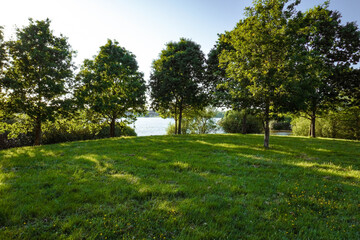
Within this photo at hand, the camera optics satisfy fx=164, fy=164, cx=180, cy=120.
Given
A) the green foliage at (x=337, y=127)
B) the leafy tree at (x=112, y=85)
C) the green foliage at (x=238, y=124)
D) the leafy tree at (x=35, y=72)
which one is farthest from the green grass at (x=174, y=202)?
the green foliage at (x=238, y=124)

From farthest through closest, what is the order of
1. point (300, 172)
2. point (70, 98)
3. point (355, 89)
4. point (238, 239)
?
point (355, 89) < point (70, 98) < point (300, 172) < point (238, 239)

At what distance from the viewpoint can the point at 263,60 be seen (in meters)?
13.1

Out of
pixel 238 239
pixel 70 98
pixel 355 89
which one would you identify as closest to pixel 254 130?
pixel 355 89

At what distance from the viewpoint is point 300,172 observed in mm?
8312

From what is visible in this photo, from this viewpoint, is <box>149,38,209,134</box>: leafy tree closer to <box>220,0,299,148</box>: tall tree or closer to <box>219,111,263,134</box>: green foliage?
<box>220,0,299,148</box>: tall tree

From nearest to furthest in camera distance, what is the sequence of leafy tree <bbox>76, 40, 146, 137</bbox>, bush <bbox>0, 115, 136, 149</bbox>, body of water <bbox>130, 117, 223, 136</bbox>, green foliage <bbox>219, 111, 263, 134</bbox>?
1. bush <bbox>0, 115, 136, 149</bbox>
2. leafy tree <bbox>76, 40, 146, 137</bbox>
3. green foliage <bbox>219, 111, 263, 134</bbox>
4. body of water <bbox>130, 117, 223, 136</bbox>

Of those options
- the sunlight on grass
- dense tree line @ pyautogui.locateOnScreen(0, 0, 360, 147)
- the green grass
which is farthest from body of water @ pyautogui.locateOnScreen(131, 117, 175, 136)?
the green grass

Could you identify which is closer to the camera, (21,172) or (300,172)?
(21,172)

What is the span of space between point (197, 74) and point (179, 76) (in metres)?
3.08

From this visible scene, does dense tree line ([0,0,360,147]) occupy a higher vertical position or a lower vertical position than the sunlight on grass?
higher

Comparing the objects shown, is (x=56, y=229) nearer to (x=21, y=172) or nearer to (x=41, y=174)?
(x=41, y=174)

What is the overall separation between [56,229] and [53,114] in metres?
16.9

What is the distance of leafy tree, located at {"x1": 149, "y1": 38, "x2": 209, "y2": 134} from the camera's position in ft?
81.7

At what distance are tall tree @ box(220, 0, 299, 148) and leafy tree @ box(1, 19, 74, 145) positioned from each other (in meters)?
17.2
